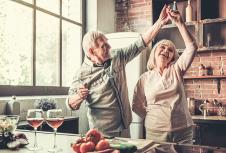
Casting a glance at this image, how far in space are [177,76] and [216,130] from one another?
1.66 metres

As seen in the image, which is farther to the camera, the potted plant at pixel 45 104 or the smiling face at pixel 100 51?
the potted plant at pixel 45 104

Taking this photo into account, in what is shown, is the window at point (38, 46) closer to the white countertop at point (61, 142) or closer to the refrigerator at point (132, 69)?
the refrigerator at point (132, 69)

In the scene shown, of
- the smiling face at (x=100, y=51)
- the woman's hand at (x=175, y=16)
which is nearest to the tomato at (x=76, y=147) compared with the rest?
the smiling face at (x=100, y=51)

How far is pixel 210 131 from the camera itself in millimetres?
3512

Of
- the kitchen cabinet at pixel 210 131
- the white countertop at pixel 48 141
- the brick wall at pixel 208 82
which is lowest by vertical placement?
the kitchen cabinet at pixel 210 131

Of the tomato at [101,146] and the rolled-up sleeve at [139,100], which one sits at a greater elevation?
the rolled-up sleeve at [139,100]

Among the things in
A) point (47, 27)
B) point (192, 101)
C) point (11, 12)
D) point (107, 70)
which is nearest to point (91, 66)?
point (107, 70)

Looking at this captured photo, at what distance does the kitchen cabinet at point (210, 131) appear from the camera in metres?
3.48

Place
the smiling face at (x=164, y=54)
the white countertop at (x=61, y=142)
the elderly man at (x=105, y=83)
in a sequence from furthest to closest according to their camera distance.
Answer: the smiling face at (x=164, y=54) → the elderly man at (x=105, y=83) → the white countertop at (x=61, y=142)

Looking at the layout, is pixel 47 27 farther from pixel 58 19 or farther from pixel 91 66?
pixel 91 66

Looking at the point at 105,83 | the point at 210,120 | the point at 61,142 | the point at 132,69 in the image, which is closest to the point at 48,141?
the point at 61,142

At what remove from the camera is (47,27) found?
367 centimetres

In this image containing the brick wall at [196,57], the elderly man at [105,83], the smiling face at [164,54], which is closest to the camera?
the elderly man at [105,83]

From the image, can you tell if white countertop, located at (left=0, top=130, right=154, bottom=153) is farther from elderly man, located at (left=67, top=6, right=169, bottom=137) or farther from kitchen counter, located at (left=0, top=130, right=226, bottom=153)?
elderly man, located at (left=67, top=6, right=169, bottom=137)
